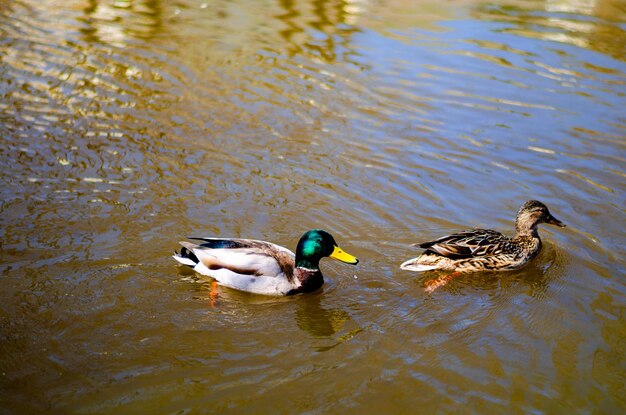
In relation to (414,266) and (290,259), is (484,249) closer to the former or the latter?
(414,266)

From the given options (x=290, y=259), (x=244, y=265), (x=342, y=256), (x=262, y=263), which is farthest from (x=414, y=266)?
(x=244, y=265)

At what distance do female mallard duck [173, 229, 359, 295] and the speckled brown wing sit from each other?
868 mm

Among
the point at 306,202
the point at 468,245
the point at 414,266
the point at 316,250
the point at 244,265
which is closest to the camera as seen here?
the point at 244,265

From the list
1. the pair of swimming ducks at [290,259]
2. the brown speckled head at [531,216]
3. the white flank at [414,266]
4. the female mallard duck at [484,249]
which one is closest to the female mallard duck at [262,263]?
the pair of swimming ducks at [290,259]

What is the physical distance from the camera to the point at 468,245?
706 centimetres

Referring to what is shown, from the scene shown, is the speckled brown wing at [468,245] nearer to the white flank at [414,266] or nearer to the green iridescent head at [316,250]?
the white flank at [414,266]

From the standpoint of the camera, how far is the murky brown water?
5.36m

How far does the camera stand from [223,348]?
5.64 meters

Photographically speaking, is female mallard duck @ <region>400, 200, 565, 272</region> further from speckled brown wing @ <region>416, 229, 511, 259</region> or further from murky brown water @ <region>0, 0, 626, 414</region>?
murky brown water @ <region>0, 0, 626, 414</region>

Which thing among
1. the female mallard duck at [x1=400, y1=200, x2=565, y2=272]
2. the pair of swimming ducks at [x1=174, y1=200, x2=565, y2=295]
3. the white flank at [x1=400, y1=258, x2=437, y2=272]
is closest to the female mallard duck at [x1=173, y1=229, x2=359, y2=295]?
the pair of swimming ducks at [x1=174, y1=200, x2=565, y2=295]

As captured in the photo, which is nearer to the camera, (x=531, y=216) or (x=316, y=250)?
(x=316, y=250)

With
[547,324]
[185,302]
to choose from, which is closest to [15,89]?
[185,302]

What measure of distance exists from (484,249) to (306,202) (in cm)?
200

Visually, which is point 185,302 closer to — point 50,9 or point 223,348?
point 223,348
